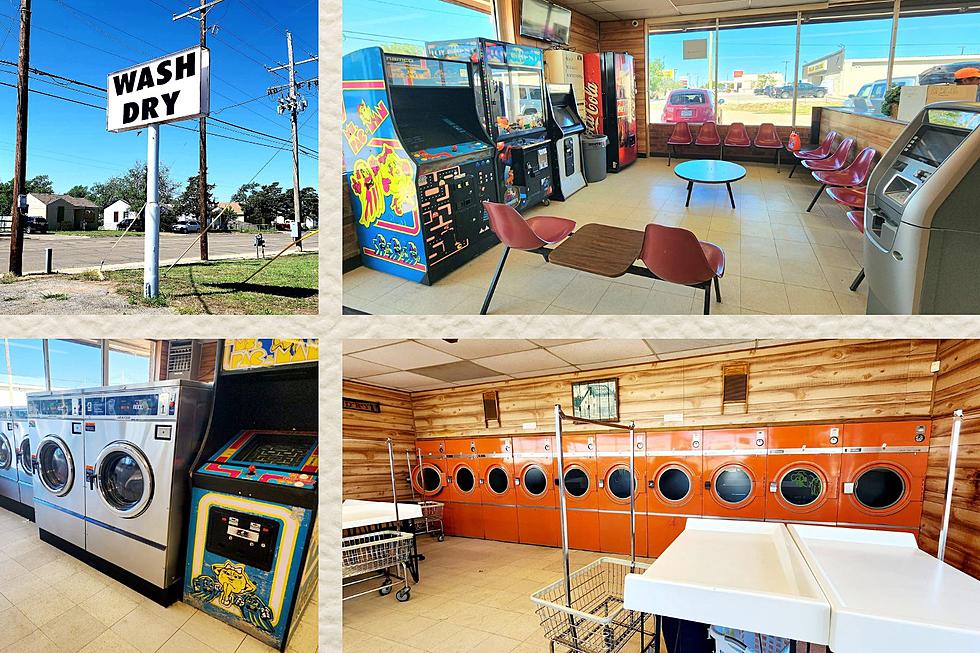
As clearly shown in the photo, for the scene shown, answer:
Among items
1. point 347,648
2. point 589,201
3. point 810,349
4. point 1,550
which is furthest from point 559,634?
point 1,550

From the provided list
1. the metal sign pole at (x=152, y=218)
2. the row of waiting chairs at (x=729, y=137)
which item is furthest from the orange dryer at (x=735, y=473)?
the metal sign pole at (x=152, y=218)

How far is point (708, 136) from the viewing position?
5.78 ft

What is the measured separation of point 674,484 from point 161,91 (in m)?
2.53

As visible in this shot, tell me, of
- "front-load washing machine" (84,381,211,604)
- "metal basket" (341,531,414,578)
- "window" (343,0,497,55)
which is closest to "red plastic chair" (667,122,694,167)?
"window" (343,0,497,55)

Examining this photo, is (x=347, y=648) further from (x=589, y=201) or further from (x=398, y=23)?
(x=398, y=23)

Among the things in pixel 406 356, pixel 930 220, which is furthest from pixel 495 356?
pixel 930 220

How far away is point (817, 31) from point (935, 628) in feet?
5.64

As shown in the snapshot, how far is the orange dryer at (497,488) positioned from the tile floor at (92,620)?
1.33 metres

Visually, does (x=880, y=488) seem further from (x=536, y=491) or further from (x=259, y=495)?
(x=259, y=495)

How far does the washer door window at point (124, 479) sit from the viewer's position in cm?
202

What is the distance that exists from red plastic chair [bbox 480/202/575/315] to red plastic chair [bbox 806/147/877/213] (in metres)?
0.80

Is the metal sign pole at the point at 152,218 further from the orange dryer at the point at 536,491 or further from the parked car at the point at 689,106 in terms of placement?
the orange dryer at the point at 536,491

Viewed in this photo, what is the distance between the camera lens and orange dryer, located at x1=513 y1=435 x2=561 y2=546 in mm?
2887

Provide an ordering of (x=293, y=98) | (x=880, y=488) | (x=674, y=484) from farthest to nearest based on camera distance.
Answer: (x=674, y=484) → (x=880, y=488) → (x=293, y=98)
